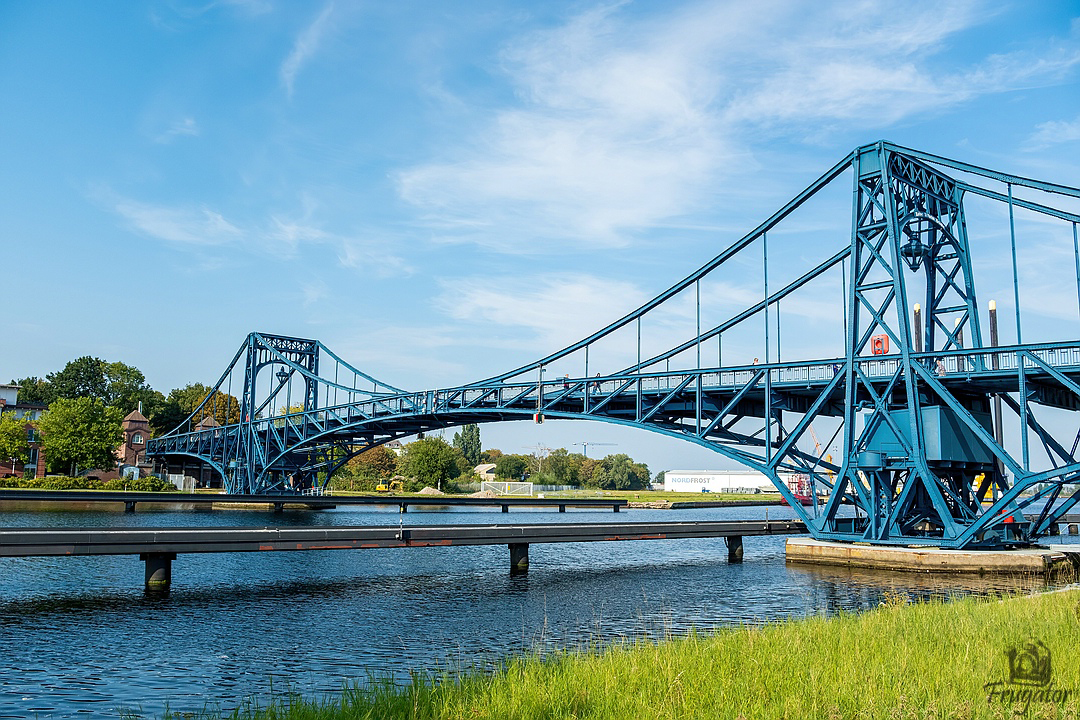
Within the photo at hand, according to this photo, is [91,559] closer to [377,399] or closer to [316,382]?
[377,399]

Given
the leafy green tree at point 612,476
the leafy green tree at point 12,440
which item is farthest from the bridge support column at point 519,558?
the leafy green tree at point 612,476

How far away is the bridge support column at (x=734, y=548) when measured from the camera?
140ft

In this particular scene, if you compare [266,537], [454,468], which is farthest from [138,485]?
[266,537]

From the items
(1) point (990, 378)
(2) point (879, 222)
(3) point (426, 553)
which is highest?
(2) point (879, 222)

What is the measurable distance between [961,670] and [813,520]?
32202 mm

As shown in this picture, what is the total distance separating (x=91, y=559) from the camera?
1389 inches

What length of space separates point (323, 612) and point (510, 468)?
153611 mm

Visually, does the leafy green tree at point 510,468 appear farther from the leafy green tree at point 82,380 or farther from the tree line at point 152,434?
the leafy green tree at point 82,380

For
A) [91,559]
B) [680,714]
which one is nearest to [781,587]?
[680,714]

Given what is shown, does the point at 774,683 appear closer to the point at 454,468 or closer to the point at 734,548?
the point at 734,548

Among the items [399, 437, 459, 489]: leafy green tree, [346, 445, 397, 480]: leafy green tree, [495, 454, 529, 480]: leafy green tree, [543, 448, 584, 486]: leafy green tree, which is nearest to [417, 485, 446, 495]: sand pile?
[399, 437, 459, 489]: leafy green tree

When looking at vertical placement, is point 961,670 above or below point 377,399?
below

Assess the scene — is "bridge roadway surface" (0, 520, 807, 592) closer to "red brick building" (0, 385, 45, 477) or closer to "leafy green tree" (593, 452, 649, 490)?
"red brick building" (0, 385, 45, 477)

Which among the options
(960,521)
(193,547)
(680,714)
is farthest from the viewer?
(960,521)
